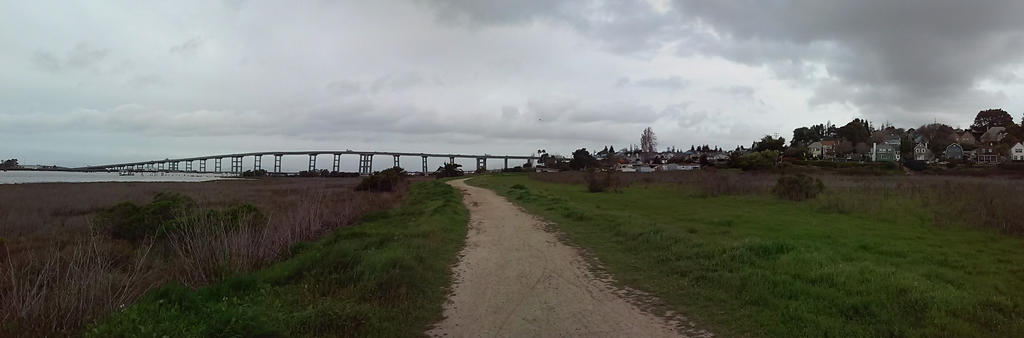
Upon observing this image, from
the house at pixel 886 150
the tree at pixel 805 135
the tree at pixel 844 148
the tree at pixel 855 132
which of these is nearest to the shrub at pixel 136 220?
the house at pixel 886 150

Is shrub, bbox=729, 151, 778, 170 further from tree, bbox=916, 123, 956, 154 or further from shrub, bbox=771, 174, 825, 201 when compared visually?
tree, bbox=916, 123, 956, 154

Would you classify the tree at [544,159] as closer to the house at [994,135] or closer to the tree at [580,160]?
the tree at [580,160]

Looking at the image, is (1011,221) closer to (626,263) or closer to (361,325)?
(626,263)

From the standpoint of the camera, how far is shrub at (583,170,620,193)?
126 ft

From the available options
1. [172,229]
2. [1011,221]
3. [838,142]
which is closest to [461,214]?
[172,229]

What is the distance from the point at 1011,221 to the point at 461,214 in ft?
54.3

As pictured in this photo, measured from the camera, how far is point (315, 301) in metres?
7.17

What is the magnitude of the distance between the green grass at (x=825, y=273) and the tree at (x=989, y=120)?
510ft

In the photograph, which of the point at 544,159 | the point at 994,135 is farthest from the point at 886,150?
the point at 544,159

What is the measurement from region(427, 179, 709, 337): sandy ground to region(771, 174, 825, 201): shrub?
53.7 feet

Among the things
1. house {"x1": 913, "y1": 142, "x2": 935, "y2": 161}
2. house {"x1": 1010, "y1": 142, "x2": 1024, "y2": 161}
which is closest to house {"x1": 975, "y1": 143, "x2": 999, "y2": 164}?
house {"x1": 1010, "y1": 142, "x2": 1024, "y2": 161}

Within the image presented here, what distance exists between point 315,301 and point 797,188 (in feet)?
78.1

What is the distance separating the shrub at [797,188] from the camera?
2488 centimetres

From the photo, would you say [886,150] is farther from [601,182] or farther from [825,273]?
[825,273]
